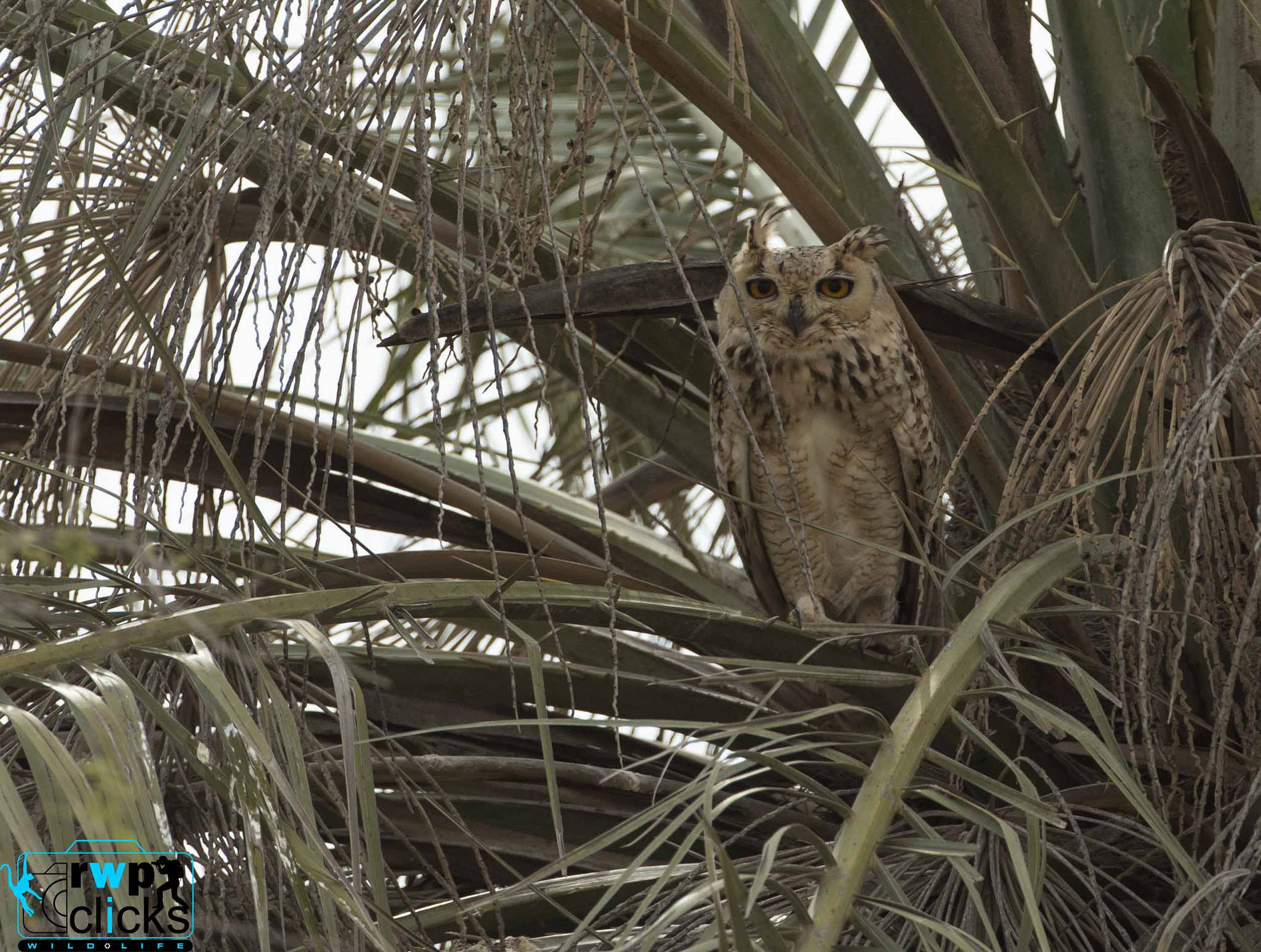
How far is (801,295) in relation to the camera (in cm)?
324

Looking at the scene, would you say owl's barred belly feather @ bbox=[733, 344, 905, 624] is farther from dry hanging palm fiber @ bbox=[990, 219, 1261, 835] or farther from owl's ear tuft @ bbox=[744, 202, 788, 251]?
dry hanging palm fiber @ bbox=[990, 219, 1261, 835]

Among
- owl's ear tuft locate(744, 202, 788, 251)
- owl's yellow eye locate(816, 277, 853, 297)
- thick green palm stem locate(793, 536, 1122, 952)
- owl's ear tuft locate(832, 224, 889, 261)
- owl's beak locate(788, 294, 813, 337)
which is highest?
owl's ear tuft locate(744, 202, 788, 251)

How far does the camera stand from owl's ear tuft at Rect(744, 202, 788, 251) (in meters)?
3.30

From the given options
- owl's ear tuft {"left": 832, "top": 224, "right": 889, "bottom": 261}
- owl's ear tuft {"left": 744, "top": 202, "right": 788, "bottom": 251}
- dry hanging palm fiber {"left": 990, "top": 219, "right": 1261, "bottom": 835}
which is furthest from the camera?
owl's ear tuft {"left": 744, "top": 202, "right": 788, "bottom": 251}

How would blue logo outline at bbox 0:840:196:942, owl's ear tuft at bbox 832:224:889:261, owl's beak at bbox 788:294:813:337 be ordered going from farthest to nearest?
owl's beak at bbox 788:294:813:337 < owl's ear tuft at bbox 832:224:889:261 < blue logo outline at bbox 0:840:196:942

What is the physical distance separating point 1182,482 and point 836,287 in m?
1.58

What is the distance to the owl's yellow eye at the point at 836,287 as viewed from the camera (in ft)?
10.6

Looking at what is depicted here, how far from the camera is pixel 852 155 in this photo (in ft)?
8.86

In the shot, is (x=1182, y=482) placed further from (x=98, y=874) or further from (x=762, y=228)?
(x=762, y=228)

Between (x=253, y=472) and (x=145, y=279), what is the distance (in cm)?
160

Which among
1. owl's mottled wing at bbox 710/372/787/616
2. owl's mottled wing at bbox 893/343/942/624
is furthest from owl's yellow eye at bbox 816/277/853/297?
owl's mottled wing at bbox 710/372/787/616

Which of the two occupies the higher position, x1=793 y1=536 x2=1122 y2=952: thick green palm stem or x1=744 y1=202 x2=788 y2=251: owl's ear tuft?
x1=744 y1=202 x2=788 y2=251: owl's ear tuft

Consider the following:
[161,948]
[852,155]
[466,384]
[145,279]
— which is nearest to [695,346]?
[852,155]

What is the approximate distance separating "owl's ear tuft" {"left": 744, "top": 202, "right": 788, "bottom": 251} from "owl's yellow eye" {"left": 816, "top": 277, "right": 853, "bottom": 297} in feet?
0.58
